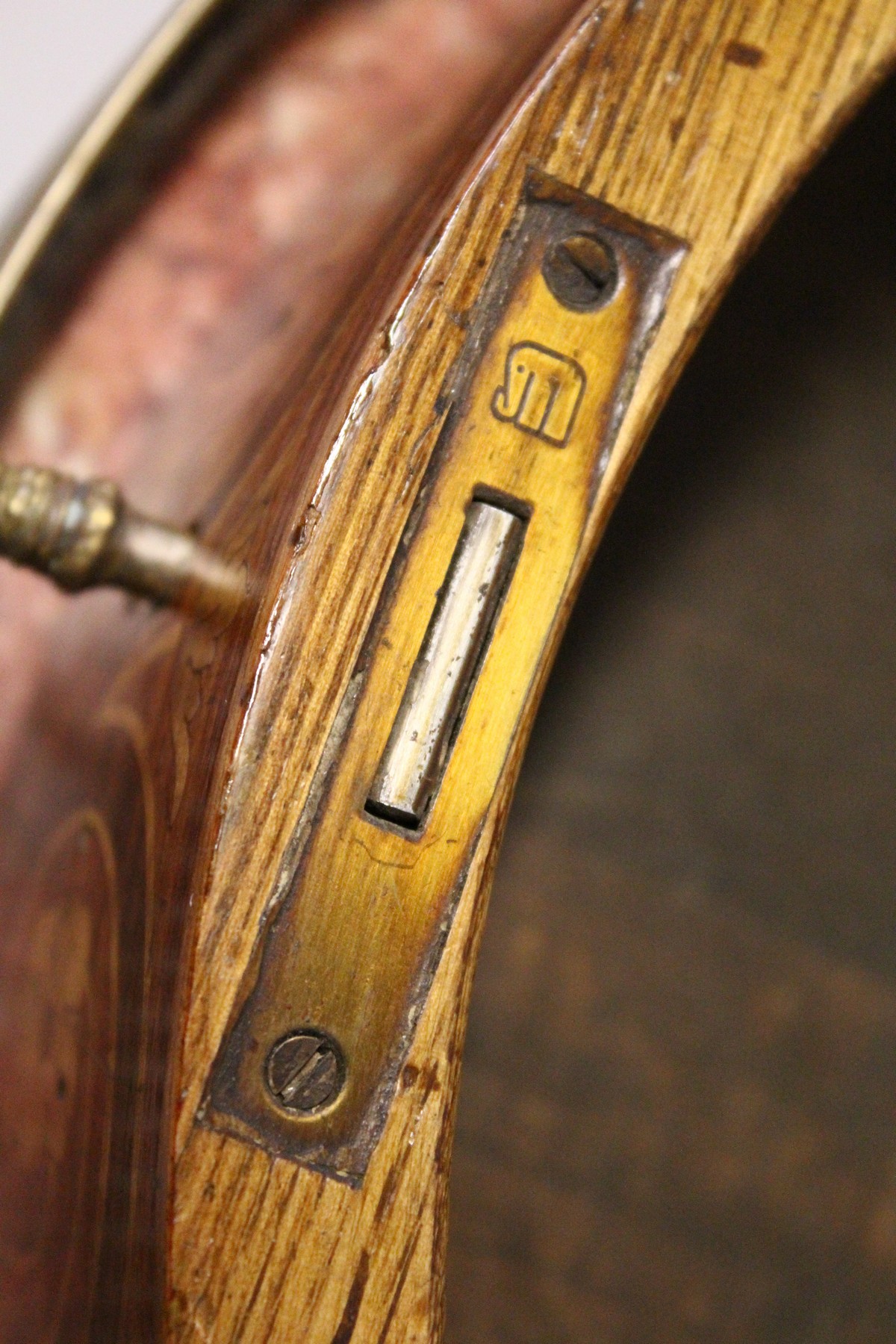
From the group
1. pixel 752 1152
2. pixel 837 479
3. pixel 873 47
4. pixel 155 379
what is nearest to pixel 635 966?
pixel 752 1152

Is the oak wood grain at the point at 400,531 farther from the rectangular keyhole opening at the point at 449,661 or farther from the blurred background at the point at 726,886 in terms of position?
the blurred background at the point at 726,886

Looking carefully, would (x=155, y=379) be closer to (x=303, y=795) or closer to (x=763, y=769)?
(x=303, y=795)

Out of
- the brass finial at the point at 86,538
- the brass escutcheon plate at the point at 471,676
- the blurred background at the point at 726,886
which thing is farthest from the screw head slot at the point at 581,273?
the blurred background at the point at 726,886

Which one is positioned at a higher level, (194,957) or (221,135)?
(221,135)

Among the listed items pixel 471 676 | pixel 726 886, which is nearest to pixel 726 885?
pixel 726 886

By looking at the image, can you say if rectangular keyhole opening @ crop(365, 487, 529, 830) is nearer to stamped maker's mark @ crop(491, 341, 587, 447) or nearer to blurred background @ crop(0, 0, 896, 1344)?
stamped maker's mark @ crop(491, 341, 587, 447)

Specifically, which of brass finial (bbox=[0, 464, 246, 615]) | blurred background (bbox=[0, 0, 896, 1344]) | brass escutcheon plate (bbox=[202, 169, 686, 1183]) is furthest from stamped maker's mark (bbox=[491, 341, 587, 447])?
blurred background (bbox=[0, 0, 896, 1344])

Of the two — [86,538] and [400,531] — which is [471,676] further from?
[86,538]

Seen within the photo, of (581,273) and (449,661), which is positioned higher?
(581,273)
